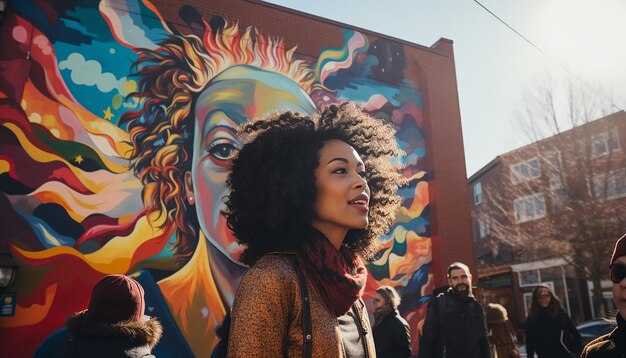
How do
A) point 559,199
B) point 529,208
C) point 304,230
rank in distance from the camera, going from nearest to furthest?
point 304,230
point 559,199
point 529,208

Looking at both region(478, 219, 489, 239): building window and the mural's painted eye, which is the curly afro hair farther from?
region(478, 219, 489, 239): building window

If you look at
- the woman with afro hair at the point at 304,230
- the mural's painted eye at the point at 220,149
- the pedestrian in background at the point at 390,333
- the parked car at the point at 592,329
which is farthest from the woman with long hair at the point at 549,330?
the parked car at the point at 592,329

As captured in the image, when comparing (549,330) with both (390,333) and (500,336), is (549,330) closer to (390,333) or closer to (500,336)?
(500,336)

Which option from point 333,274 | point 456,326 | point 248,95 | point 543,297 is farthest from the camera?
point 248,95

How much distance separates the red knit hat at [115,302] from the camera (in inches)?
104

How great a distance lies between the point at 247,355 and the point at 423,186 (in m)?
8.55

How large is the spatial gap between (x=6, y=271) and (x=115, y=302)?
436 centimetres

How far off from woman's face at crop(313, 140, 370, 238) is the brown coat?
0.33 metres

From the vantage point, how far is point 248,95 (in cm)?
824

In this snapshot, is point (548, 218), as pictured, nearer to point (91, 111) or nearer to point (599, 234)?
point (599, 234)

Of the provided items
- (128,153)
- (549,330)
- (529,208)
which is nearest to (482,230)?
(529,208)

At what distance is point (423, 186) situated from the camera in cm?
951

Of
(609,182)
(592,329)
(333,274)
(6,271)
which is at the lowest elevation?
(592,329)

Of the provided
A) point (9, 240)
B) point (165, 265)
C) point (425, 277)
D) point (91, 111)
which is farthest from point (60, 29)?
point (425, 277)
